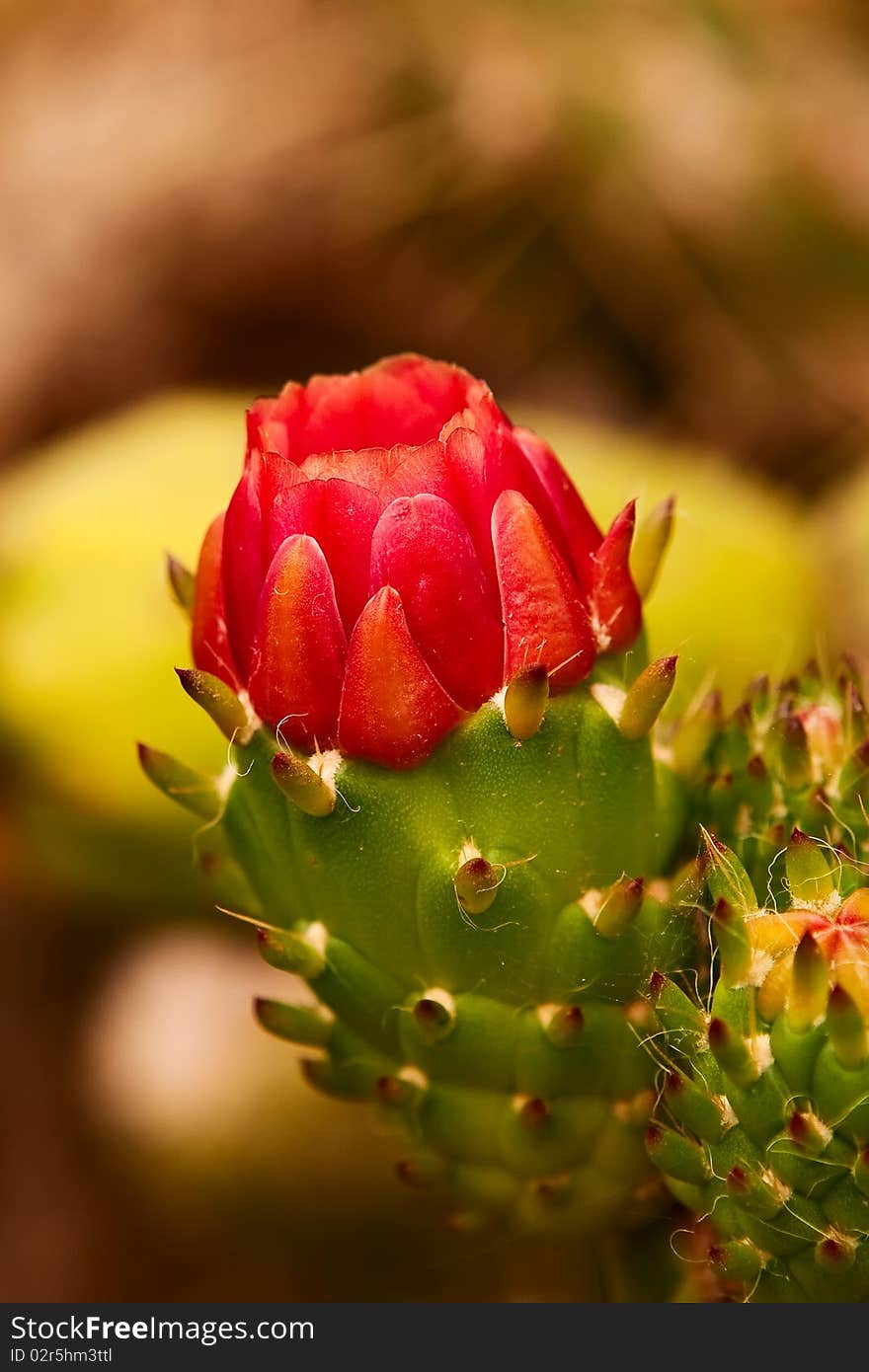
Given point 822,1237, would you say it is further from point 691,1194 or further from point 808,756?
point 808,756

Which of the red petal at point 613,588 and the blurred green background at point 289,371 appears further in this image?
the blurred green background at point 289,371

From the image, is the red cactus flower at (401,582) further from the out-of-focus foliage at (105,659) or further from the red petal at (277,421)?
the out-of-focus foliage at (105,659)

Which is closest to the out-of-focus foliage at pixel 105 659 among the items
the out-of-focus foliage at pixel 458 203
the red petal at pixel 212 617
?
the out-of-focus foliage at pixel 458 203

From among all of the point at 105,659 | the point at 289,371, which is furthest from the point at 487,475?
the point at 289,371

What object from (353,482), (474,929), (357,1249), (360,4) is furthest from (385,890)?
(360,4)

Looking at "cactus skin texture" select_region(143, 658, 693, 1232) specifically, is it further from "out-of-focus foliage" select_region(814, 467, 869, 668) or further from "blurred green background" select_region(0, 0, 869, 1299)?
"out-of-focus foliage" select_region(814, 467, 869, 668)
